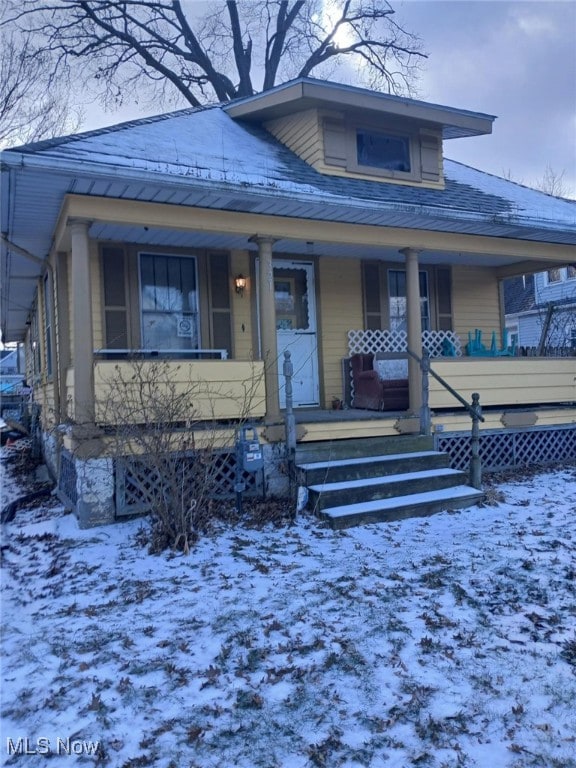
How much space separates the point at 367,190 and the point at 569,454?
5.25 metres

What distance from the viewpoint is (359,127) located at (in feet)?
29.0

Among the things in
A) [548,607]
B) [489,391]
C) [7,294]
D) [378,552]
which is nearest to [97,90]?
[7,294]

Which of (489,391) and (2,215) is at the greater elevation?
(2,215)

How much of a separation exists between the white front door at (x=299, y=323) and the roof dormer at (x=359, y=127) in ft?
5.52

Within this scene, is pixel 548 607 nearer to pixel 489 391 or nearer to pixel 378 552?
pixel 378 552

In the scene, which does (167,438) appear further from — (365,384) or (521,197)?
(521,197)

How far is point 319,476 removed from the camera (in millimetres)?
6449

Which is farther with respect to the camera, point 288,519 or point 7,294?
point 7,294

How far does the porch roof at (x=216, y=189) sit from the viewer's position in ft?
19.4

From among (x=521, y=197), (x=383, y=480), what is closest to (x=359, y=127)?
(x=521, y=197)

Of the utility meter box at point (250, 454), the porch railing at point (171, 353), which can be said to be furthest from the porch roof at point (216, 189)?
the utility meter box at point (250, 454)

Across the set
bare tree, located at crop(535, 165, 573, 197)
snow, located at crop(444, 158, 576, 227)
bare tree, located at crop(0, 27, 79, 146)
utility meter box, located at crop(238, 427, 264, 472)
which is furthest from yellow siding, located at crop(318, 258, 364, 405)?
bare tree, located at crop(535, 165, 573, 197)

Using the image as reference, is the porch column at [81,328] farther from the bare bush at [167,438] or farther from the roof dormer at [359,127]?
the roof dormer at [359,127]

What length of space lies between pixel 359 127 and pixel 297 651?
25.4 feet
